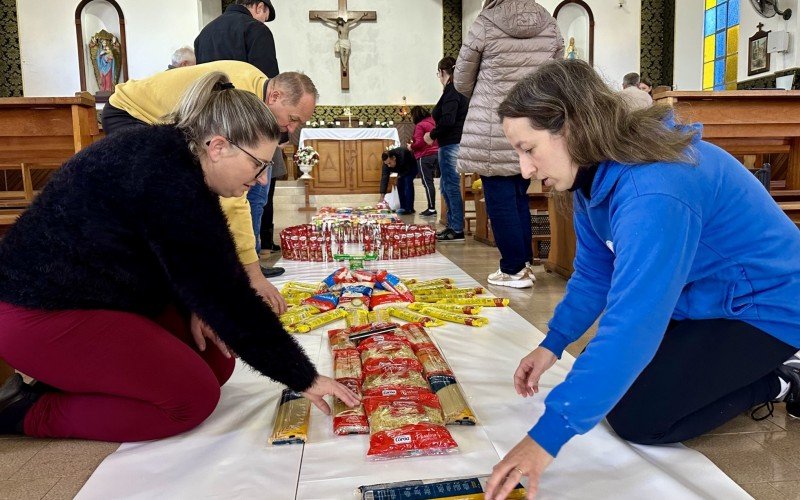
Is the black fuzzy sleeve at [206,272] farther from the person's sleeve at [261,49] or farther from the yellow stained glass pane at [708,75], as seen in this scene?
the yellow stained glass pane at [708,75]

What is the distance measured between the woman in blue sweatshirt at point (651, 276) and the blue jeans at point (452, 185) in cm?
427

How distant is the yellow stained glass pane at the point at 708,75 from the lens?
11.2 metres

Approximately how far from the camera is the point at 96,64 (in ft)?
36.6

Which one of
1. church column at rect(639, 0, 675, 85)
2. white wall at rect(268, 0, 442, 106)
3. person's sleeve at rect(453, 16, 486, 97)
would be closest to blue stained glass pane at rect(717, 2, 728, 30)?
church column at rect(639, 0, 675, 85)

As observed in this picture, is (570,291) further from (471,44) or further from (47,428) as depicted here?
(471,44)

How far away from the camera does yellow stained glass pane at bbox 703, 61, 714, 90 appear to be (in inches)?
440

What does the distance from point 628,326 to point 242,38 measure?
3395 millimetres

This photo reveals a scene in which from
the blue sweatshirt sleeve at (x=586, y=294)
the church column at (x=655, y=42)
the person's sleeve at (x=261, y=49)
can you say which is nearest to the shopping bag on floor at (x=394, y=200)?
the person's sleeve at (x=261, y=49)

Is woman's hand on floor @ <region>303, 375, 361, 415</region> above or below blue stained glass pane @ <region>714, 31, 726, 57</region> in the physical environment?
below

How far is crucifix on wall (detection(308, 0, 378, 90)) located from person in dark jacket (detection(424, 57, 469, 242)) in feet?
23.2

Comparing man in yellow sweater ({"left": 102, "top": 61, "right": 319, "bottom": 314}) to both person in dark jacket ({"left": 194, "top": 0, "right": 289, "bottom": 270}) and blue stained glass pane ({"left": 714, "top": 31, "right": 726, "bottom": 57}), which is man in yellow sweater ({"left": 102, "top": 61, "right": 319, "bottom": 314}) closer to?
person in dark jacket ({"left": 194, "top": 0, "right": 289, "bottom": 270})

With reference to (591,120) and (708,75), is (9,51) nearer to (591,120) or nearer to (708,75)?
(708,75)

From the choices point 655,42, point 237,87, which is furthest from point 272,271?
point 655,42

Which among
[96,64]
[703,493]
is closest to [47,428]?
[703,493]
